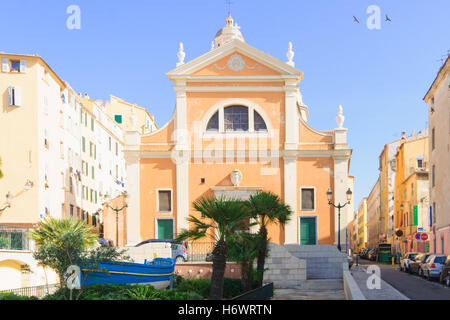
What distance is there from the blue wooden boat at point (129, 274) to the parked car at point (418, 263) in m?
14.6

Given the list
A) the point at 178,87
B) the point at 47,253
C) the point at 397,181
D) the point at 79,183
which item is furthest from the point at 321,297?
the point at 397,181

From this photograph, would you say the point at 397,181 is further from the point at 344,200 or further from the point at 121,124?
the point at 344,200

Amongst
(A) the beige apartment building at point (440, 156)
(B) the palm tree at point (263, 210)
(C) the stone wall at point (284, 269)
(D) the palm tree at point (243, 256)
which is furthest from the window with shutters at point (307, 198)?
(D) the palm tree at point (243, 256)

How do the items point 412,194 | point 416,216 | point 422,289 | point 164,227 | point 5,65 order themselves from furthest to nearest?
point 412,194
point 416,216
point 164,227
point 5,65
point 422,289

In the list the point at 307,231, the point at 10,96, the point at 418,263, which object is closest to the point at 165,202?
the point at 307,231

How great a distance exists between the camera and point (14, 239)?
29922mm

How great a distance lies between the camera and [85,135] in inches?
1908

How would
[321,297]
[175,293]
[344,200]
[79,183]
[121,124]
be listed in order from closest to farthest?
[175,293] → [321,297] → [344,200] → [79,183] → [121,124]

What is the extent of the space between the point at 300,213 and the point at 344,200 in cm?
276

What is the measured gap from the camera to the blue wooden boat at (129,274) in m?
21.5

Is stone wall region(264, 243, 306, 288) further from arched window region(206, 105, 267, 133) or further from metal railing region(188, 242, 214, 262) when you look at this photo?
arched window region(206, 105, 267, 133)

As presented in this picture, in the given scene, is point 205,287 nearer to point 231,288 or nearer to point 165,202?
point 231,288

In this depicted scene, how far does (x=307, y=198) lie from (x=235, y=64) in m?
9.43

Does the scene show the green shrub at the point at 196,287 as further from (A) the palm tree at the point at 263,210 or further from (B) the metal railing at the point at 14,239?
(B) the metal railing at the point at 14,239
